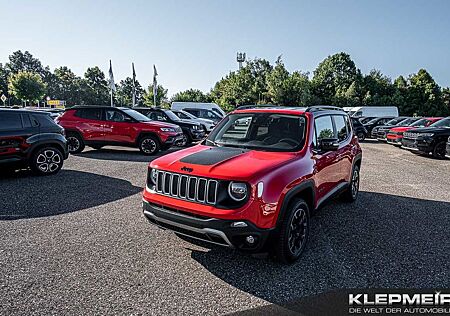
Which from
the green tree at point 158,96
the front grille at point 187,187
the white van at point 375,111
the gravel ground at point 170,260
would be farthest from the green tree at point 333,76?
the front grille at point 187,187

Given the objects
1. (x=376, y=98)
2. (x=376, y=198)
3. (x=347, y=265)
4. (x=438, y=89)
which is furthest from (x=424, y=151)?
(x=438, y=89)

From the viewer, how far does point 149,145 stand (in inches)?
483

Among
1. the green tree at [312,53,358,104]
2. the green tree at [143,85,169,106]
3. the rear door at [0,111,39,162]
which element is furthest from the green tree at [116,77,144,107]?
the rear door at [0,111,39,162]

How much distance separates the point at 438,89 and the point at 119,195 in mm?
A: 60503

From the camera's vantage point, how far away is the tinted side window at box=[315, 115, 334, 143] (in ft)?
15.2

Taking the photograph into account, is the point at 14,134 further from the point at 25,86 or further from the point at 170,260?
the point at 25,86

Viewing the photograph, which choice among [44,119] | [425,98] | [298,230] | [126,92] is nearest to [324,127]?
[298,230]

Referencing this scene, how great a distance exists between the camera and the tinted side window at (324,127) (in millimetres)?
4644

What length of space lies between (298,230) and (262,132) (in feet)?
4.95

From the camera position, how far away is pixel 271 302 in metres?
3.04

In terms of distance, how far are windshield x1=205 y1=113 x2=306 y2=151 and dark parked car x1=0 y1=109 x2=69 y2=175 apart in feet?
17.8

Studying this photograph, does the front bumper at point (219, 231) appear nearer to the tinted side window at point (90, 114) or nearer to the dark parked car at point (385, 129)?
the tinted side window at point (90, 114)

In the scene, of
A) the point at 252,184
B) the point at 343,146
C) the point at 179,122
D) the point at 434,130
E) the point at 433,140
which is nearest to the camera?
the point at 252,184

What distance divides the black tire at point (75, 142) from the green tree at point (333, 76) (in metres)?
47.7
